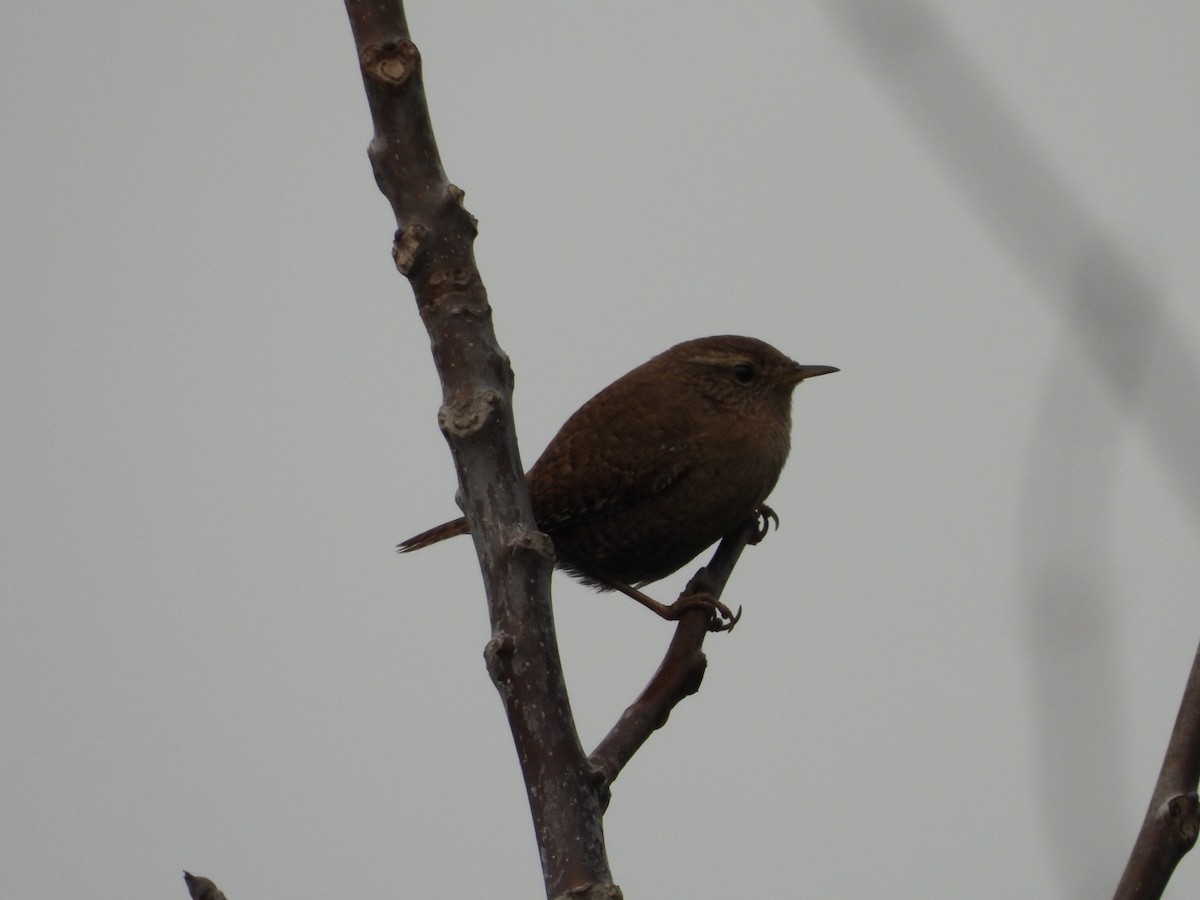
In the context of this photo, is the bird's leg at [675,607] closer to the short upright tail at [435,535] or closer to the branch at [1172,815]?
the short upright tail at [435,535]

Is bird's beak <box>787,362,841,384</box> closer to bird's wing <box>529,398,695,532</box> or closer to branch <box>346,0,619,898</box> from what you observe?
bird's wing <box>529,398,695,532</box>

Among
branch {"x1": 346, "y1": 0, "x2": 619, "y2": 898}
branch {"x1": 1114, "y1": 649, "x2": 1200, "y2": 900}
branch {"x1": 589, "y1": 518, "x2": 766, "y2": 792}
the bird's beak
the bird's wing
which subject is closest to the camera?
branch {"x1": 1114, "y1": 649, "x2": 1200, "y2": 900}

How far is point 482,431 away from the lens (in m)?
1.70

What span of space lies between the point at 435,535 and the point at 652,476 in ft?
2.59

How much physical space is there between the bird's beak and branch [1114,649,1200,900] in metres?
2.75

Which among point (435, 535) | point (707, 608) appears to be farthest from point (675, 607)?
point (435, 535)

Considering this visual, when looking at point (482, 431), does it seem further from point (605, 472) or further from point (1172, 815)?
point (605, 472)

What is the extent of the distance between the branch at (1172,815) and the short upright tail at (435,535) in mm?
2781

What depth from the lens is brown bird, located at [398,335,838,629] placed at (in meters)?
3.82

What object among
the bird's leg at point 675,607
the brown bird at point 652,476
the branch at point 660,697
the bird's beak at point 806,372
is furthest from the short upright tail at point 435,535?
the branch at point 660,697

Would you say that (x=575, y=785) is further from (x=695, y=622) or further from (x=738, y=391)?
(x=738, y=391)

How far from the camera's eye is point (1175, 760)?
1.56m

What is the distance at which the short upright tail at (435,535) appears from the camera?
418 cm

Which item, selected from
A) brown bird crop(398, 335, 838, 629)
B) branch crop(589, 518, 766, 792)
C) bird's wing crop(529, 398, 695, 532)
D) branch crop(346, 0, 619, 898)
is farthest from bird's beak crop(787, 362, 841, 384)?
branch crop(346, 0, 619, 898)
